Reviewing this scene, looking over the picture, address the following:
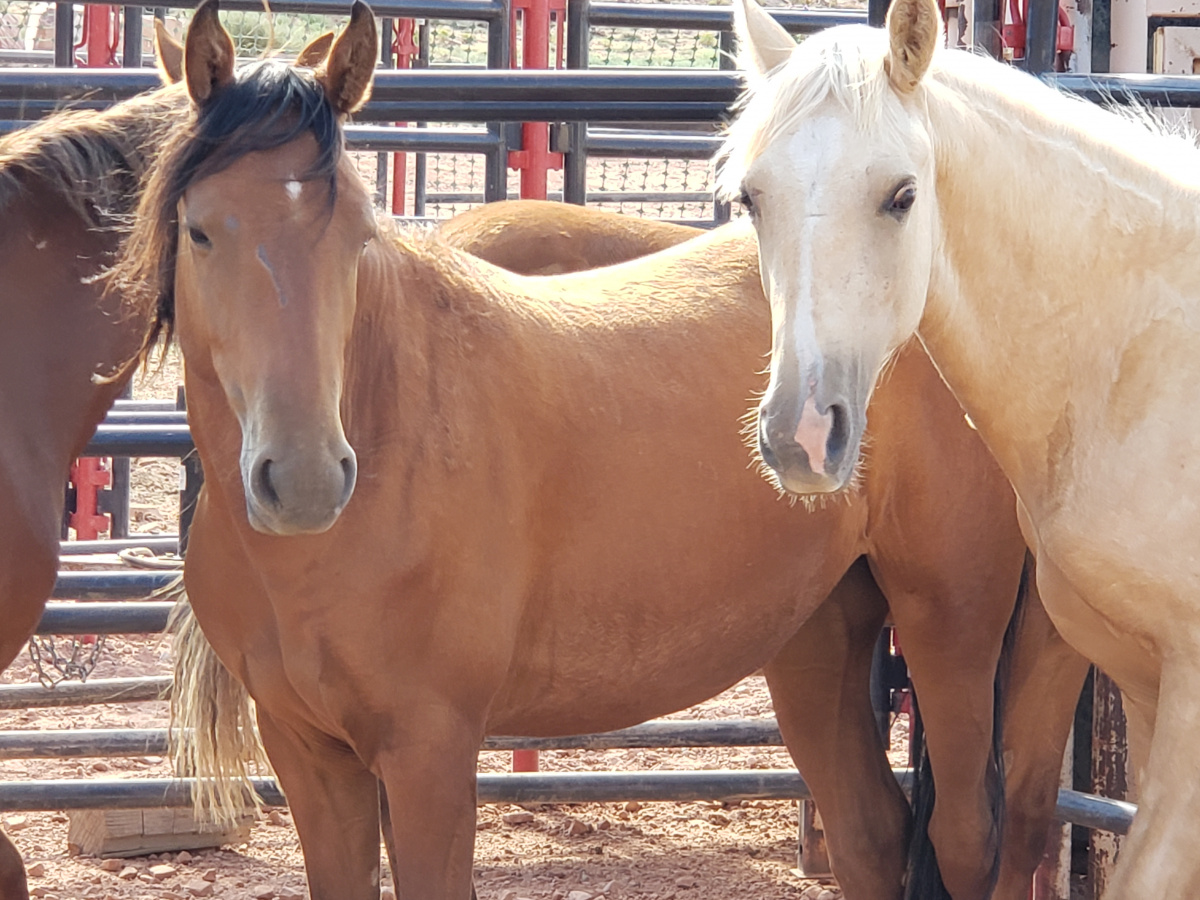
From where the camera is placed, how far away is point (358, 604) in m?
2.35

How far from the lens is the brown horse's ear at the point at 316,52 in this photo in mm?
2492

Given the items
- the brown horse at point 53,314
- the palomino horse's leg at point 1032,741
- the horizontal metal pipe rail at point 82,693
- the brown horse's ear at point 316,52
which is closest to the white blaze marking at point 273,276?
the brown horse's ear at point 316,52

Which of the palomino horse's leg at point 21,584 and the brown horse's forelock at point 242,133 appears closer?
the brown horse's forelock at point 242,133

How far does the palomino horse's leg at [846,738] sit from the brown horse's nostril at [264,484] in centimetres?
152

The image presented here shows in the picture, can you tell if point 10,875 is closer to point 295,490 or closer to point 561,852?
point 295,490

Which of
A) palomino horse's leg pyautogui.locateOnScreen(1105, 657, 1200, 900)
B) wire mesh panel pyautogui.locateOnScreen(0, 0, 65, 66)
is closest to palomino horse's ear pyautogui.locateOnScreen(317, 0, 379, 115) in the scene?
palomino horse's leg pyautogui.locateOnScreen(1105, 657, 1200, 900)

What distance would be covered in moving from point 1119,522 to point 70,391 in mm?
1964

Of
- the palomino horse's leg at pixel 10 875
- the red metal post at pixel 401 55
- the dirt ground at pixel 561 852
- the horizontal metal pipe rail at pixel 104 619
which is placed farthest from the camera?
the red metal post at pixel 401 55

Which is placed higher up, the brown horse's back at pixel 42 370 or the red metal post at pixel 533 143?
the red metal post at pixel 533 143

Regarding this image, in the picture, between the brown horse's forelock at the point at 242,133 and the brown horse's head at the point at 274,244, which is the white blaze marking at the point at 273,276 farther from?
the brown horse's forelock at the point at 242,133

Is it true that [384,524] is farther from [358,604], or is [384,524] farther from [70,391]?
[70,391]

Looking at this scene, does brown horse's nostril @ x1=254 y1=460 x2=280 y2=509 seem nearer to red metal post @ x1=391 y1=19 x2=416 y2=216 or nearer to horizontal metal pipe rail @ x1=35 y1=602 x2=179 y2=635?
horizontal metal pipe rail @ x1=35 y1=602 x2=179 y2=635

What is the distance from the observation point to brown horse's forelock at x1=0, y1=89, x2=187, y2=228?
112 inches

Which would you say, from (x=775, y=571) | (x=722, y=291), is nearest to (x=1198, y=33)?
Answer: (x=722, y=291)
